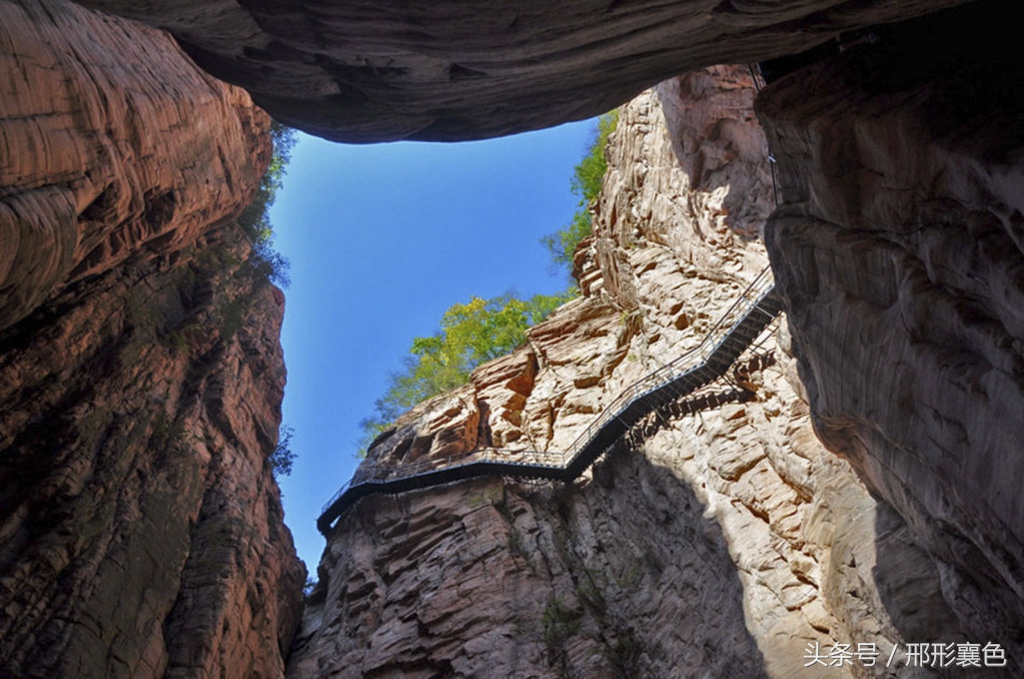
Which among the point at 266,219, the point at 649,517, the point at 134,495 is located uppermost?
the point at 266,219

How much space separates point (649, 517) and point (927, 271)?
1258cm

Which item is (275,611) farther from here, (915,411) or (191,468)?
(915,411)

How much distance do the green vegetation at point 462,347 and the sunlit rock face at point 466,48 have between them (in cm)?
2670

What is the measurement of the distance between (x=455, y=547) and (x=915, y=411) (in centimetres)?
1576

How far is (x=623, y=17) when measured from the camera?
27.3 ft

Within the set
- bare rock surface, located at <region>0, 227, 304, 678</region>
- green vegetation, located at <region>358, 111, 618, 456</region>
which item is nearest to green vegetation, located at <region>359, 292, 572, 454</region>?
green vegetation, located at <region>358, 111, 618, 456</region>

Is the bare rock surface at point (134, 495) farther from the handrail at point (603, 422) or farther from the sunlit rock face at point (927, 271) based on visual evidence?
the sunlit rock face at point (927, 271)

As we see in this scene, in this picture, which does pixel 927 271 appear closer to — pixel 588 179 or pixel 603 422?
pixel 603 422

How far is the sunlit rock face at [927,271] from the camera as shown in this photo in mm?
6059

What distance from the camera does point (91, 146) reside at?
10664mm

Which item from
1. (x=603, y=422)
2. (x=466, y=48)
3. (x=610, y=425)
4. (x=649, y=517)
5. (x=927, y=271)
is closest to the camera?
(x=927, y=271)

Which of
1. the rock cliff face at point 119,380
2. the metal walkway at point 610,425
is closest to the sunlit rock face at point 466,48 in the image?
the rock cliff face at point 119,380

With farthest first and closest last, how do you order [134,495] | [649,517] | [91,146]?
[649,517] → [134,495] → [91,146]

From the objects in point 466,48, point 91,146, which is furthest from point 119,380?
point 466,48
